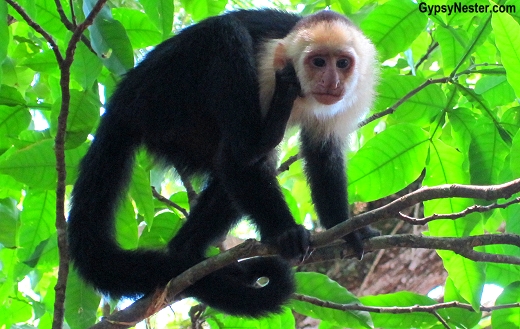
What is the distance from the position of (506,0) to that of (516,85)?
24.2 inches

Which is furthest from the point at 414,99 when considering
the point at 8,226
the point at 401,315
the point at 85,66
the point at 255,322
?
the point at 8,226

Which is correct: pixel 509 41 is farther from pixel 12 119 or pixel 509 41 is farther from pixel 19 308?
pixel 19 308

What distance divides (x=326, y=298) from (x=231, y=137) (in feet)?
2.72

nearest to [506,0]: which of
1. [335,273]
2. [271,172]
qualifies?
[271,172]

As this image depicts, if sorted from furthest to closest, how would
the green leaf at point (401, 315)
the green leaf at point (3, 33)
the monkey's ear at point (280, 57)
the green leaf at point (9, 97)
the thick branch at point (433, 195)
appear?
the monkey's ear at point (280, 57) < the green leaf at point (9, 97) < the green leaf at point (401, 315) < the green leaf at point (3, 33) < the thick branch at point (433, 195)

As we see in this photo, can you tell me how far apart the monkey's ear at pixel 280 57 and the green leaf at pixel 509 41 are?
39.8 inches

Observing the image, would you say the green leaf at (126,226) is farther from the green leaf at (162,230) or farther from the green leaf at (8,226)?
the green leaf at (8,226)

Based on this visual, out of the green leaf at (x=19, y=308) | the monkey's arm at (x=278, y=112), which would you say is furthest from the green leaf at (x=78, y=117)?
the green leaf at (x=19, y=308)

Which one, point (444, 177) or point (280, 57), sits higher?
point (280, 57)

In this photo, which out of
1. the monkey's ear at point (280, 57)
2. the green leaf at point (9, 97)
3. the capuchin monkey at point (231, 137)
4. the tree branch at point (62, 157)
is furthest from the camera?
the monkey's ear at point (280, 57)

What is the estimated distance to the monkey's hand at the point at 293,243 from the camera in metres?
2.54

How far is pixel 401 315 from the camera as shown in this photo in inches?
109

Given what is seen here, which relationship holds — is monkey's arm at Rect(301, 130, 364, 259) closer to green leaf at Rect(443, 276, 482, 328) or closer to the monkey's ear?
the monkey's ear

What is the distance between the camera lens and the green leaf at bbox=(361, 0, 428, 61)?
2.92 metres
